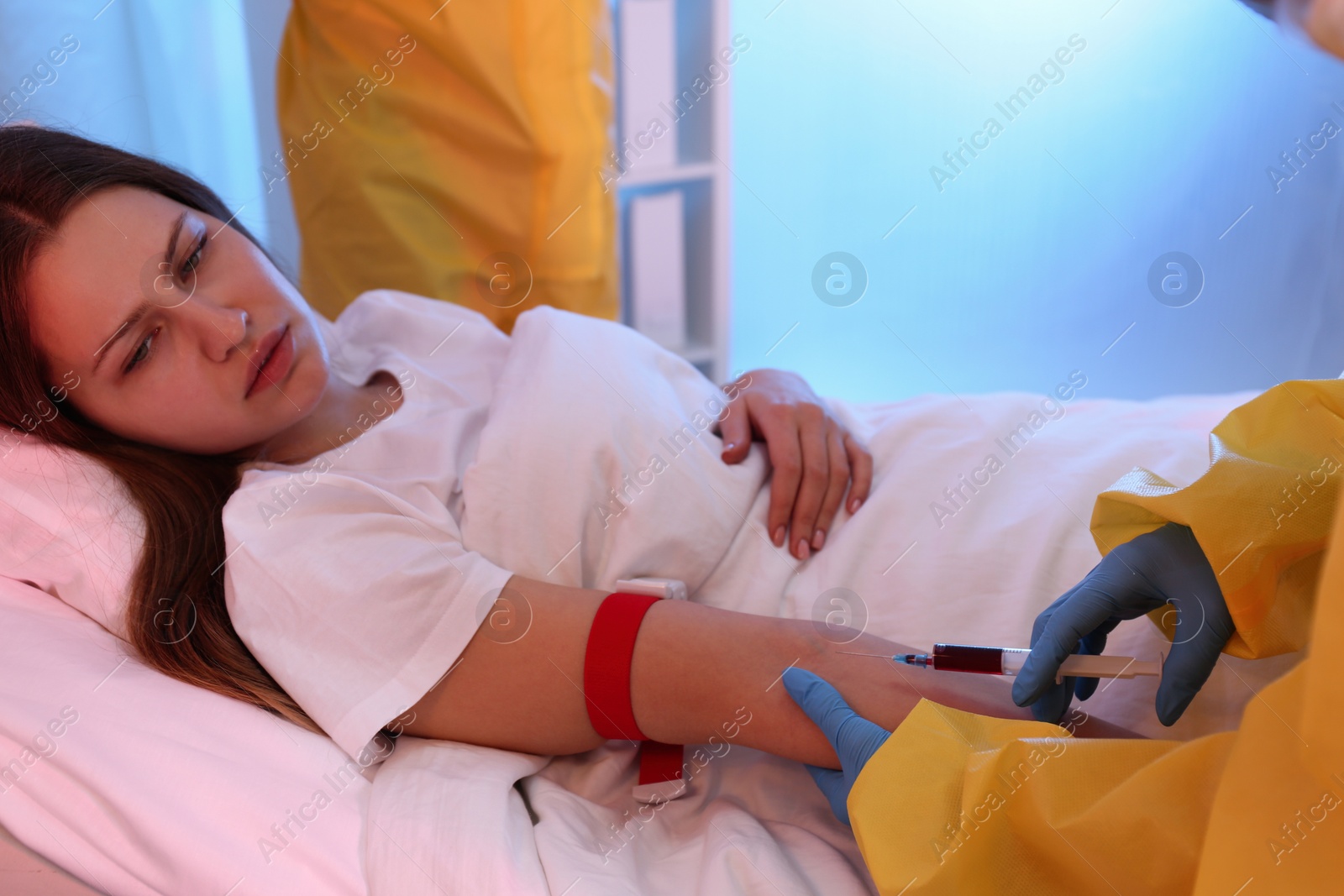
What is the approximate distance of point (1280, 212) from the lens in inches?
59.0

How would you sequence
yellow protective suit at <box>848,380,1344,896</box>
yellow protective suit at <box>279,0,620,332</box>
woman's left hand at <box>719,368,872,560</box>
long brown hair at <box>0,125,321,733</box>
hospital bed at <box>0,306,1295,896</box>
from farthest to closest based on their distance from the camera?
yellow protective suit at <box>279,0,620,332</box> → woman's left hand at <box>719,368,872,560</box> → long brown hair at <box>0,125,321,733</box> → hospital bed at <box>0,306,1295,896</box> → yellow protective suit at <box>848,380,1344,896</box>

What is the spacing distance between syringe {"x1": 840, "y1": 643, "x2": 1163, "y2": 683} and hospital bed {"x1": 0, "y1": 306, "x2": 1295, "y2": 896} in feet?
0.21

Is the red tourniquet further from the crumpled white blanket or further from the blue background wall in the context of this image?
the blue background wall

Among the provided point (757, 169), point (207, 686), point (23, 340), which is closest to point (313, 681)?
point (207, 686)

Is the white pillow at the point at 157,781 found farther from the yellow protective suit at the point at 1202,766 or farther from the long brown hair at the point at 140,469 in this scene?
the yellow protective suit at the point at 1202,766

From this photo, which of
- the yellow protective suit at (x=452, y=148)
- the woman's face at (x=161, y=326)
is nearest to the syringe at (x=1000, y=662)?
the woman's face at (x=161, y=326)

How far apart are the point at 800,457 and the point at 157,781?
Result: 2.25 ft

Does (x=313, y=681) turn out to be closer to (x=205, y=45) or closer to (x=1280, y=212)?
(x=205, y=45)

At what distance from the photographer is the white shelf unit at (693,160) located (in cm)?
166

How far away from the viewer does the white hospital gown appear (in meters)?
0.78

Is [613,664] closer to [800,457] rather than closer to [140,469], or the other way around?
[800,457]

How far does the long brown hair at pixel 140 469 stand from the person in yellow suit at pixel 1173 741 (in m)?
0.54

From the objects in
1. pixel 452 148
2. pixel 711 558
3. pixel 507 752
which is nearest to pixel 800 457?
pixel 711 558

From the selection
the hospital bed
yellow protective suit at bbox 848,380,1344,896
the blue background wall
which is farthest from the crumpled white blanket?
the blue background wall
